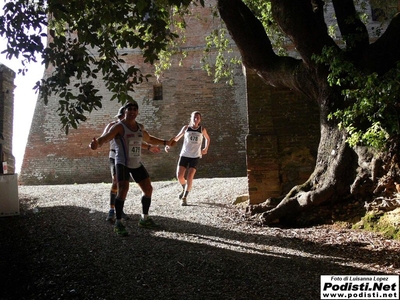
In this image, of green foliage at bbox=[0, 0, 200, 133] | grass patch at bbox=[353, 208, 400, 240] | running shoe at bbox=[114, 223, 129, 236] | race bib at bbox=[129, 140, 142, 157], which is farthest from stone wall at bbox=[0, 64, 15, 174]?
grass patch at bbox=[353, 208, 400, 240]

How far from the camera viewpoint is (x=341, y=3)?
675cm

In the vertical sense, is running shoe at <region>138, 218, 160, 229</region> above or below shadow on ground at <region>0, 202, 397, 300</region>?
above

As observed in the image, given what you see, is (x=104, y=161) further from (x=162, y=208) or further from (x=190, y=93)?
(x=162, y=208)

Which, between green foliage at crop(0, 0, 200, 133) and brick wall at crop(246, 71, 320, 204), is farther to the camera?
brick wall at crop(246, 71, 320, 204)

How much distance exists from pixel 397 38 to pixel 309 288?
4528mm

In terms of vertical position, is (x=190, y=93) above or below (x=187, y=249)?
above

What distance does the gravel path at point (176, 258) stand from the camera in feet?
11.6

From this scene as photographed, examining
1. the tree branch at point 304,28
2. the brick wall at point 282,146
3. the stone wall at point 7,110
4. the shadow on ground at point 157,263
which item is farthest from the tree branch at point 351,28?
the stone wall at point 7,110

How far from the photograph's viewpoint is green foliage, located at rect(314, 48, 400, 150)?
5004 mm

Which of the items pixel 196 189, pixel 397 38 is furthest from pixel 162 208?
pixel 397 38

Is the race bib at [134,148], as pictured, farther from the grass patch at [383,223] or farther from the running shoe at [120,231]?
the grass patch at [383,223]

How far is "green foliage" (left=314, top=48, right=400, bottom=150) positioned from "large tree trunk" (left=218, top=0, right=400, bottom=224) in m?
0.36

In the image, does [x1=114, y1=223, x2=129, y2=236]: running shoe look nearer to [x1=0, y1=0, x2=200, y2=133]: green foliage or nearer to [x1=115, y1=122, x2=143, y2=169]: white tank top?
[x1=115, y1=122, x2=143, y2=169]: white tank top

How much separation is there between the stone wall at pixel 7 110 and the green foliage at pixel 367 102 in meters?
11.6
